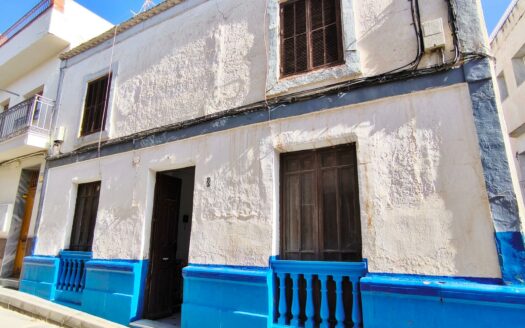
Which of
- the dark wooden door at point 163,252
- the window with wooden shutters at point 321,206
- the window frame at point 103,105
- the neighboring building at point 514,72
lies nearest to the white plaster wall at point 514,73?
the neighboring building at point 514,72

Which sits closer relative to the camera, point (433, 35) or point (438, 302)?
point (438, 302)

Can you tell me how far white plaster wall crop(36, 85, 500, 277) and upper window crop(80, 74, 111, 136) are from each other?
1892 millimetres

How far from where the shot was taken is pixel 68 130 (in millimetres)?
8047

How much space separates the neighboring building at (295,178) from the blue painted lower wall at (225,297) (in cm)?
2

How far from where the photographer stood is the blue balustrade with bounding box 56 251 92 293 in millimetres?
6711

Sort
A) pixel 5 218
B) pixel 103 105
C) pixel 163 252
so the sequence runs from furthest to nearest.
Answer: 1. pixel 5 218
2. pixel 103 105
3. pixel 163 252

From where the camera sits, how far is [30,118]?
8227 millimetres

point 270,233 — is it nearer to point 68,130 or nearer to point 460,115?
point 460,115

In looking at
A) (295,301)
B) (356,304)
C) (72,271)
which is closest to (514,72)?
(356,304)

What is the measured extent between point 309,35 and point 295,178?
2.23 metres

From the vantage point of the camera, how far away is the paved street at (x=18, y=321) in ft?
17.1

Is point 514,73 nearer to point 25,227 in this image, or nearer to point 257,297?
point 257,297

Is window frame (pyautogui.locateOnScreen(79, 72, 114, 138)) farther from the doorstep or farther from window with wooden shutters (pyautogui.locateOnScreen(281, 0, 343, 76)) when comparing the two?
window with wooden shutters (pyautogui.locateOnScreen(281, 0, 343, 76))

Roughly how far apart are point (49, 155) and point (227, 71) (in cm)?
529
